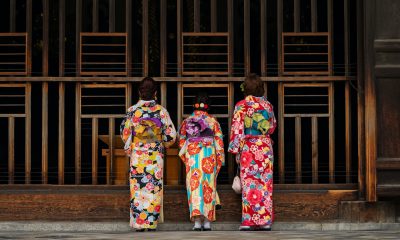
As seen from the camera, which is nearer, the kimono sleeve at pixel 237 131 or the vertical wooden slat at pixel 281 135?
the kimono sleeve at pixel 237 131

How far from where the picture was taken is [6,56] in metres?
14.3

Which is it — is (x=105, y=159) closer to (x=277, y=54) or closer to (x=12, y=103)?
(x=12, y=103)

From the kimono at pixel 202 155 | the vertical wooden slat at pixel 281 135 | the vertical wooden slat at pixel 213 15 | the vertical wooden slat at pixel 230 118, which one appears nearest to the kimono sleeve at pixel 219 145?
the kimono at pixel 202 155

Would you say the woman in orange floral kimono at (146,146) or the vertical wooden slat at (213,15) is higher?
the vertical wooden slat at (213,15)

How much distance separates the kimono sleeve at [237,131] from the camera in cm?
1370

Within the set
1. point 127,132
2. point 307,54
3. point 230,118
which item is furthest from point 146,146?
point 307,54

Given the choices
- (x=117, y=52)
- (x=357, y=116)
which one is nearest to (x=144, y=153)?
(x=117, y=52)

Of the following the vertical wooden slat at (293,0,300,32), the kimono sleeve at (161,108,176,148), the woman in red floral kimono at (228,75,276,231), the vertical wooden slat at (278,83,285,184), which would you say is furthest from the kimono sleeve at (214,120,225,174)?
the vertical wooden slat at (293,0,300,32)

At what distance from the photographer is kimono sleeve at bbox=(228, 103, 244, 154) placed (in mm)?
13703

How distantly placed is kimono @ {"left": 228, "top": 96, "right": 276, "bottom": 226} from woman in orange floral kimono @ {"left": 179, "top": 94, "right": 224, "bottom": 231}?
0.74ft

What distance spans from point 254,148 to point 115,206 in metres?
1.78

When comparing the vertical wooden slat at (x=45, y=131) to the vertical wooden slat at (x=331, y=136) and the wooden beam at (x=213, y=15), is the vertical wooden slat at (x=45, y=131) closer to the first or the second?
the wooden beam at (x=213, y=15)

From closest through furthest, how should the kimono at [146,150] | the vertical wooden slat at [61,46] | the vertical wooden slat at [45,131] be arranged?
the kimono at [146,150], the vertical wooden slat at [45,131], the vertical wooden slat at [61,46]

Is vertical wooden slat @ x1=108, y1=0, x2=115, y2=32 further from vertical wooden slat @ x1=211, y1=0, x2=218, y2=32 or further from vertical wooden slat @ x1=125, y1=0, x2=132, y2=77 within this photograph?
vertical wooden slat @ x1=211, y1=0, x2=218, y2=32
